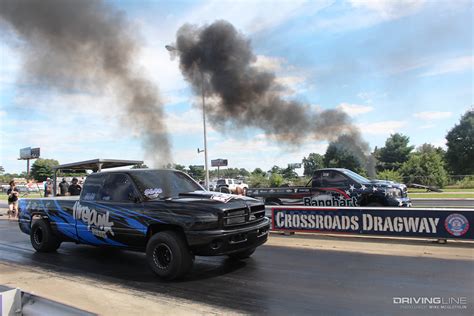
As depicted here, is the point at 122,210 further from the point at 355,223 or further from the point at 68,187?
the point at 68,187

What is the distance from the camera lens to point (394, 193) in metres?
10.1

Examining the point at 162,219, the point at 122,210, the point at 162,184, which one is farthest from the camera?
the point at 162,184

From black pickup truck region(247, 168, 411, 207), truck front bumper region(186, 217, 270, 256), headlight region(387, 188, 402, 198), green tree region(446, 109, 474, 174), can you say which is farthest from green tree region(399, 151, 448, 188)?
truck front bumper region(186, 217, 270, 256)

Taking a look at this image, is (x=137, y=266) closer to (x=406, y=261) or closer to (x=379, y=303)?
(x=379, y=303)

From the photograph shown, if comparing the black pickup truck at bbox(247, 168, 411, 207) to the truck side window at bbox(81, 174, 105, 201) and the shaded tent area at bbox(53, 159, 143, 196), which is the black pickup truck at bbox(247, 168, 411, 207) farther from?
the truck side window at bbox(81, 174, 105, 201)

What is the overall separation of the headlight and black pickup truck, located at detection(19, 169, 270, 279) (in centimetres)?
532

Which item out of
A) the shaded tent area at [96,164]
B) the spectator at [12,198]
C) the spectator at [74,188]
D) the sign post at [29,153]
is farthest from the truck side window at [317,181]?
the sign post at [29,153]

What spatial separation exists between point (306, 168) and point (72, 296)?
3429 inches

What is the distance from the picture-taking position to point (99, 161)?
9.65 meters

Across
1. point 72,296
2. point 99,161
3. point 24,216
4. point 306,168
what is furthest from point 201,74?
point 306,168

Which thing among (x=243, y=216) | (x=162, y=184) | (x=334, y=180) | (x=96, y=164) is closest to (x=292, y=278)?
(x=243, y=216)

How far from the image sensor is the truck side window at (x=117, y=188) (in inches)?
235

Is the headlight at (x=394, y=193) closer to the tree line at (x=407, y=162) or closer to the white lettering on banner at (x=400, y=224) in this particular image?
the white lettering on banner at (x=400, y=224)

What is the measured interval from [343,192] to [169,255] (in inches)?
264
